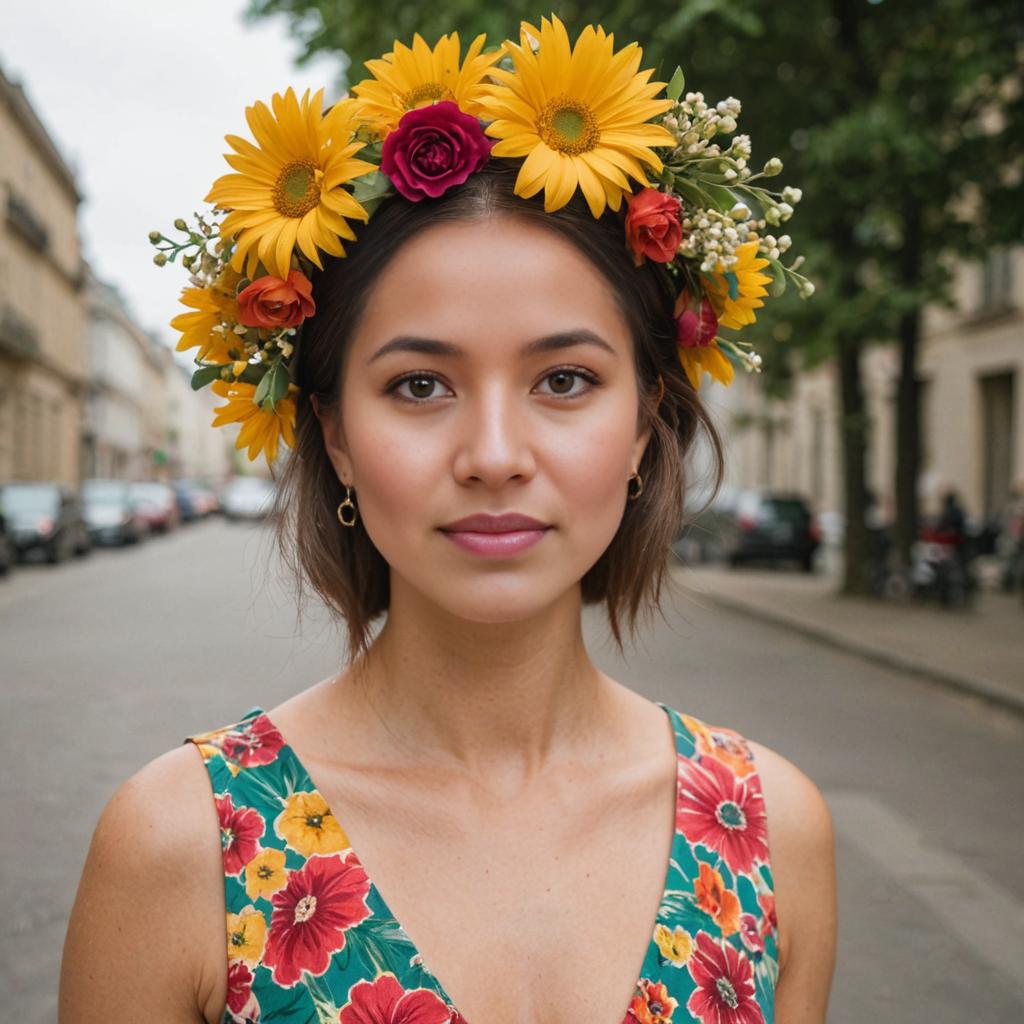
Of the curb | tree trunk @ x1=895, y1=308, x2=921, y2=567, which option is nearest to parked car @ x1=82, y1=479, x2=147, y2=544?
the curb

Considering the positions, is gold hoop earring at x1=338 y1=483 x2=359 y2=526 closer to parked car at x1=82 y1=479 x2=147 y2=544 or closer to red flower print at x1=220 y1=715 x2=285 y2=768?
red flower print at x1=220 y1=715 x2=285 y2=768

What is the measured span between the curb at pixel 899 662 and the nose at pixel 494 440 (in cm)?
536

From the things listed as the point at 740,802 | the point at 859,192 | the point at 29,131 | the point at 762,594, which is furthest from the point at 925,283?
the point at 29,131

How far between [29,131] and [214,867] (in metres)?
49.0

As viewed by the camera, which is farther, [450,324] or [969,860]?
[969,860]

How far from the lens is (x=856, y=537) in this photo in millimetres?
17500

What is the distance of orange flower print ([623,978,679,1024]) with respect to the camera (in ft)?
5.10

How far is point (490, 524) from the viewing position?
1.53 m

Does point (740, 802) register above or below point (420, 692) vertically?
below

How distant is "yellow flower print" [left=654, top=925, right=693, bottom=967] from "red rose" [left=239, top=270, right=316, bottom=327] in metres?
0.89

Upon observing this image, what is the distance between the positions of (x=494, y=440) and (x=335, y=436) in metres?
0.31

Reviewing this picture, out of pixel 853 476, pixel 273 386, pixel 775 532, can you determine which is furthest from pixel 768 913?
pixel 775 532

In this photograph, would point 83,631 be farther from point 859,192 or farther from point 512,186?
point 512,186

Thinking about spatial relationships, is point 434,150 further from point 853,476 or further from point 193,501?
point 193,501
